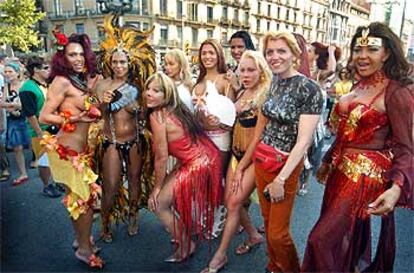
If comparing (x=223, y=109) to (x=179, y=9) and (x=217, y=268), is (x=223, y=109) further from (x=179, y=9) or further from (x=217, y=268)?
(x=179, y=9)

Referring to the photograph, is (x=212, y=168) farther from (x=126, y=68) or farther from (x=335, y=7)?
(x=335, y=7)

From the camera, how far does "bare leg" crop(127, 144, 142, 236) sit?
2.94 m

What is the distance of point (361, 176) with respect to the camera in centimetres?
197

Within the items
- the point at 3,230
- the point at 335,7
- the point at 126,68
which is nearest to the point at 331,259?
the point at 126,68

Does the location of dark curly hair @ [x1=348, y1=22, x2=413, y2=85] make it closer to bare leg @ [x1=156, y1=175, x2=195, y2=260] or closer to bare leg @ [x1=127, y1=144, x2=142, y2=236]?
bare leg @ [x1=156, y1=175, x2=195, y2=260]

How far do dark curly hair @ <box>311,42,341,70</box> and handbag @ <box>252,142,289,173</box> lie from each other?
278cm

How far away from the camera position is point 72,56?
2516 millimetres

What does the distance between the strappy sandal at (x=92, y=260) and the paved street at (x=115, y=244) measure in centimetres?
5

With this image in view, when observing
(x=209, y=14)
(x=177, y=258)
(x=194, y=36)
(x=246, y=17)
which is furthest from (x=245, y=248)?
(x=194, y=36)

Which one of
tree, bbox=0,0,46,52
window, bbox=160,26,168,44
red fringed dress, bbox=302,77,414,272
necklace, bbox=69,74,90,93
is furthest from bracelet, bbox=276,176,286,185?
window, bbox=160,26,168,44

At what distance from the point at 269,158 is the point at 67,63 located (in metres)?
1.60

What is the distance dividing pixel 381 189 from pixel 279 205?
0.60 metres

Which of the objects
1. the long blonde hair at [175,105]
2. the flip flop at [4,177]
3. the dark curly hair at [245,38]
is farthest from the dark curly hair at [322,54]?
the flip flop at [4,177]

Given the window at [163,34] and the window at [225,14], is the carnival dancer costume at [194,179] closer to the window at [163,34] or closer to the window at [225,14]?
the window at [163,34]
